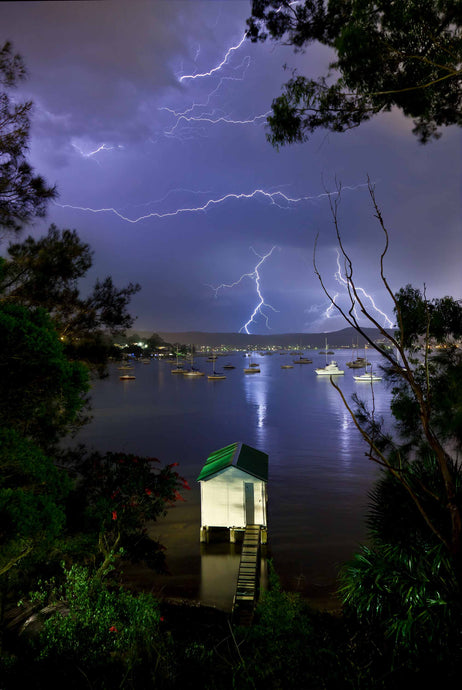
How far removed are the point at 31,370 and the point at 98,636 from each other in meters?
3.67

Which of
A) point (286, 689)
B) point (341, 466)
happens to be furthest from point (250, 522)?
point (341, 466)

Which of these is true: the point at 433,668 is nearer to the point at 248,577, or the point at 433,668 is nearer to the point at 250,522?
the point at 248,577

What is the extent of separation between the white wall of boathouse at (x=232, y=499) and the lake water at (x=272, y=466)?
980 millimetres

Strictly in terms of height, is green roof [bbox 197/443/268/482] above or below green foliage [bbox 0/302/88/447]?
below

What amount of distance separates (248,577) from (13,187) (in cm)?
1037

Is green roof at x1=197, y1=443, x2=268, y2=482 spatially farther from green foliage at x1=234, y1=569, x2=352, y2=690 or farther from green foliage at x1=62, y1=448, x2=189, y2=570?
green foliage at x1=234, y1=569, x2=352, y2=690

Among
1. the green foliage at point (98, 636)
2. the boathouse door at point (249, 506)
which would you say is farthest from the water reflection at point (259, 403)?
the green foliage at point (98, 636)

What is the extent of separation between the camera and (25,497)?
195 inches

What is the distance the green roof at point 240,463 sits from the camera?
14.1 meters

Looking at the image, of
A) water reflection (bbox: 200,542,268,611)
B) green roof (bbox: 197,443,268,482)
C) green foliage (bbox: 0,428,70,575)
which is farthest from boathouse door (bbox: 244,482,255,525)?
green foliage (bbox: 0,428,70,575)

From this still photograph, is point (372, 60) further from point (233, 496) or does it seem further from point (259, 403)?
point (259, 403)

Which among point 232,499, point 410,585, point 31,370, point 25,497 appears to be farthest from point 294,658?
point 232,499

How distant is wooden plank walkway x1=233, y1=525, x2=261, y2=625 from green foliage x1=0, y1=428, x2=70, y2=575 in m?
5.40

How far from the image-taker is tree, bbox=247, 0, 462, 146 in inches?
251
